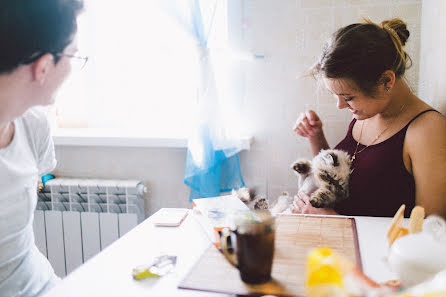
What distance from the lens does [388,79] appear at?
1.15 metres

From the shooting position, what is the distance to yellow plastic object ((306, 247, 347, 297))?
0.48 metres

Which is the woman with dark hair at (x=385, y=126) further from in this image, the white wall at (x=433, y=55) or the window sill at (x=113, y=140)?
the window sill at (x=113, y=140)

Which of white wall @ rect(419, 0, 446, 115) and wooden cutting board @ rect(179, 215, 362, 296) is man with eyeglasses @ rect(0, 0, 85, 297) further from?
white wall @ rect(419, 0, 446, 115)

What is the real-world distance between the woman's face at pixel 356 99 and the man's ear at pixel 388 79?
42mm

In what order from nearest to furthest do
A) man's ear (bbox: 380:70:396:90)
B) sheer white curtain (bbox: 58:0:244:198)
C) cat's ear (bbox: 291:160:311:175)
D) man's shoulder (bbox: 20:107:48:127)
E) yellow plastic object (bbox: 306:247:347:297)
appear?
yellow plastic object (bbox: 306:247:347:297) → man's shoulder (bbox: 20:107:48:127) → man's ear (bbox: 380:70:396:90) → cat's ear (bbox: 291:160:311:175) → sheer white curtain (bbox: 58:0:244:198)

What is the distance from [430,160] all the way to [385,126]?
0.72 ft

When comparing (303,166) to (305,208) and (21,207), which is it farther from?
(21,207)

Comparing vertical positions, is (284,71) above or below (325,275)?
above

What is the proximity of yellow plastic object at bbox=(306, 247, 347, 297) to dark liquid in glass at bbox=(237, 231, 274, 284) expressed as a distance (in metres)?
0.15

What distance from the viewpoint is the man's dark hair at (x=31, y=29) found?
2.12 feet

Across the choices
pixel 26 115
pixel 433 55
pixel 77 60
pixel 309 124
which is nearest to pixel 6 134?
pixel 26 115

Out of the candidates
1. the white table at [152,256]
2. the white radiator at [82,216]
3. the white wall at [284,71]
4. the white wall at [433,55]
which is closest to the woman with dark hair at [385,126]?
the white wall at [433,55]

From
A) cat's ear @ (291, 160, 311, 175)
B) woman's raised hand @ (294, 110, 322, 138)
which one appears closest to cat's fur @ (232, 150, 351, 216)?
cat's ear @ (291, 160, 311, 175)

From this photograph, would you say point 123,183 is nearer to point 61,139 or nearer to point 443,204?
point 61,139
